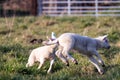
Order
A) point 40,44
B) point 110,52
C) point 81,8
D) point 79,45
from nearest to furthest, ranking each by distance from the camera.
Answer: point 79,45
point 110,52
point 40,44
point 81,8

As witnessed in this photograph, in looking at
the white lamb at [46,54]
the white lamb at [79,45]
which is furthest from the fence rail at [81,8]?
the white lamb at [46,54]

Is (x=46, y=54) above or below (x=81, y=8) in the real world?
above

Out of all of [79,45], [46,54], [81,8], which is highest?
[79,45]

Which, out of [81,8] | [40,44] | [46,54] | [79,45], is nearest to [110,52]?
[40,44]

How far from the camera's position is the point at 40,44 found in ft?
38.7

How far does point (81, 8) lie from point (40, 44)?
8181mm

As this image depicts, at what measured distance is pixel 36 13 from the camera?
64.8ft

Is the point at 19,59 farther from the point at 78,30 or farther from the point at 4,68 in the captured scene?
the point at 78,30

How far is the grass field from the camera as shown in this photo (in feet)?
26.3

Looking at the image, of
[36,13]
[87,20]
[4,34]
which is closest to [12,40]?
[4,34]

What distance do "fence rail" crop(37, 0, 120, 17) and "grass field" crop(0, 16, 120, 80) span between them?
2.47 meters

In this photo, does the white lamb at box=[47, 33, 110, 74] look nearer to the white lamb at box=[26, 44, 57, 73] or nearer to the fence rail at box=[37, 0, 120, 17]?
the white lamb at box=[26, 44, 57, 73]

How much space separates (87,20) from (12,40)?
402cm

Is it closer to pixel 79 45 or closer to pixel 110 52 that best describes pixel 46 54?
pixel 79 45
